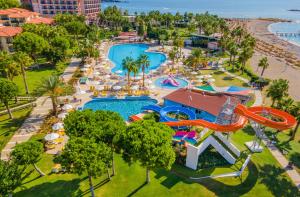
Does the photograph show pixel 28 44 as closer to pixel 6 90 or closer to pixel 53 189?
pixel 6 90

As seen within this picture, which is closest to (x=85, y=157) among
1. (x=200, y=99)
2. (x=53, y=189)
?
(x=53, y=189)

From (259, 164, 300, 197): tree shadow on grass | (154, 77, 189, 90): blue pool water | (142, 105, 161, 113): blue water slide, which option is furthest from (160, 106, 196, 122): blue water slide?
(259, 164, 300, 197): tree shadow on grass

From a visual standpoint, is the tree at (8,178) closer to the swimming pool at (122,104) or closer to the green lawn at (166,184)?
the green lawn at (166,184)

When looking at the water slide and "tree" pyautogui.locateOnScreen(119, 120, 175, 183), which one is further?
the water slide

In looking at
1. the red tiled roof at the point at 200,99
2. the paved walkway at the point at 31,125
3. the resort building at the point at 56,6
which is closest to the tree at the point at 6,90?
the paved walkway at the point at 31,125

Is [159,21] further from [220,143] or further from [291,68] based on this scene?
[220,143]

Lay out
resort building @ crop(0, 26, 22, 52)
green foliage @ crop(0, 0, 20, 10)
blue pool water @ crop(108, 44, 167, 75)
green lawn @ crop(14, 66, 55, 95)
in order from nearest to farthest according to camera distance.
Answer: green lawn @ crop(14, 66, 55, 95) → resort building @ crop(0, 26, 22, 52) → blue pool water @ crop(108, 44, 167, 75) → green foliage @ crop(0, 0, 20, 10)

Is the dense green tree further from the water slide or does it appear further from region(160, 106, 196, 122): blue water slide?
the water slide

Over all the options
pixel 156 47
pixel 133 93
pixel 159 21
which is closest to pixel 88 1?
pixel 159 21
